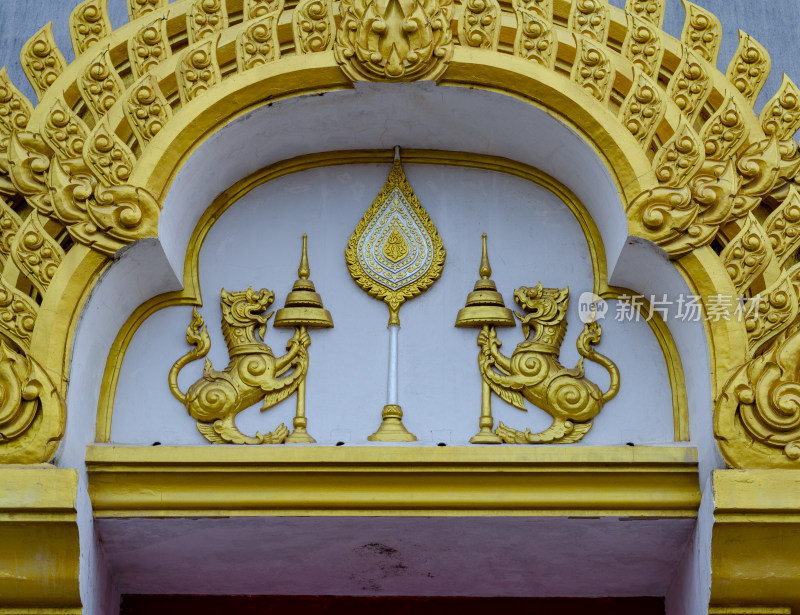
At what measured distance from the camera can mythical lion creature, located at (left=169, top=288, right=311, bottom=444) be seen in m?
4.73

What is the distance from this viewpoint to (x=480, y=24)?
4801 mm

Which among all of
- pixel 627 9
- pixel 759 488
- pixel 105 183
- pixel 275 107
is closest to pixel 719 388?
pixel 759 488

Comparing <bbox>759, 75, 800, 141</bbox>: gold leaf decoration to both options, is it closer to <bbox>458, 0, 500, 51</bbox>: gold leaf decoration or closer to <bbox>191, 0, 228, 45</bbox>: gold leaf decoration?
<bbox>458, 0, 500, 51</bbox>: gold leaf decoration

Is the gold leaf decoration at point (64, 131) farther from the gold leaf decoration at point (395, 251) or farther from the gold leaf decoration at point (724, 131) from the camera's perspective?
the gold leaf decoration at point (724, 131)

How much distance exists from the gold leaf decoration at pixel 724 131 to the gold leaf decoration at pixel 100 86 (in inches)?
93.0

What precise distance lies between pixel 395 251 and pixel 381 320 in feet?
0.99

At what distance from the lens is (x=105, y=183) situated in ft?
15.2

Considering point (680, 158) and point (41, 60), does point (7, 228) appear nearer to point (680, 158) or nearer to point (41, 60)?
point (41, 60)

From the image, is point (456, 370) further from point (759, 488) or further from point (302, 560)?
point (759, 488)

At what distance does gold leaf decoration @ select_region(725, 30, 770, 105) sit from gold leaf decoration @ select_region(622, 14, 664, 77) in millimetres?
299

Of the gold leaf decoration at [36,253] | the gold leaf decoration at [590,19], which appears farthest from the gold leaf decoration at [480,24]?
the gold leaf decoration at [36,253]

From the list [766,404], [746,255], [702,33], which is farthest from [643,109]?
[766,404]

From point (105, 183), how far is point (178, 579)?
5.53ft

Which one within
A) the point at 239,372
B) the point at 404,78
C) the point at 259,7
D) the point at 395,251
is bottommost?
the point at 239,372
